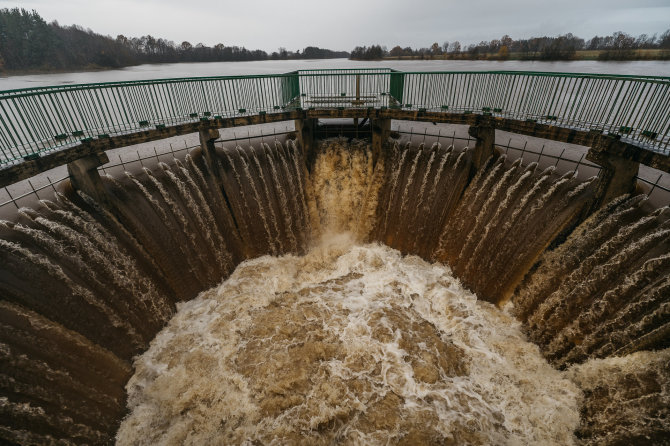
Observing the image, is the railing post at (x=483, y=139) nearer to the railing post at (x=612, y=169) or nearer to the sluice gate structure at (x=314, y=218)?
the sluice gate structure at (x=314, y=218)

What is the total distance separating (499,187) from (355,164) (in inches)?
250

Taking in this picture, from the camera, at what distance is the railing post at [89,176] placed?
30.4 ft

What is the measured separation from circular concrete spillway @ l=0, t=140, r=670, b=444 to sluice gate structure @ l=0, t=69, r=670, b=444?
5cm

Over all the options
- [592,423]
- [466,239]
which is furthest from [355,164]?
[592,423]

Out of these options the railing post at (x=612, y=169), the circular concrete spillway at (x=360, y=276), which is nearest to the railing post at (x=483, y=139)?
the circular concrete spillway at (x=360, y=276)

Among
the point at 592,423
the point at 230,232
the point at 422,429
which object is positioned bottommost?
the point at 422,429

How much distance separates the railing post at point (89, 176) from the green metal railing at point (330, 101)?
1.98 feet

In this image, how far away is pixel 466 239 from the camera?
37.9 ft

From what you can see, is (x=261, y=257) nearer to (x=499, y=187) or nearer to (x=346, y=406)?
(x=346, y=406)

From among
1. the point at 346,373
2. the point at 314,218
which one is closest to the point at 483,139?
the point at 314,218

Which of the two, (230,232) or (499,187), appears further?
(230,232)

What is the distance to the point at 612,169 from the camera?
873 cm

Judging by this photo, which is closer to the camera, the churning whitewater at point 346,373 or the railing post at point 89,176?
the churning whitewater at point 346,373

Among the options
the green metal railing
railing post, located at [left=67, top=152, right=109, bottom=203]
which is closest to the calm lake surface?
the green metal railing
